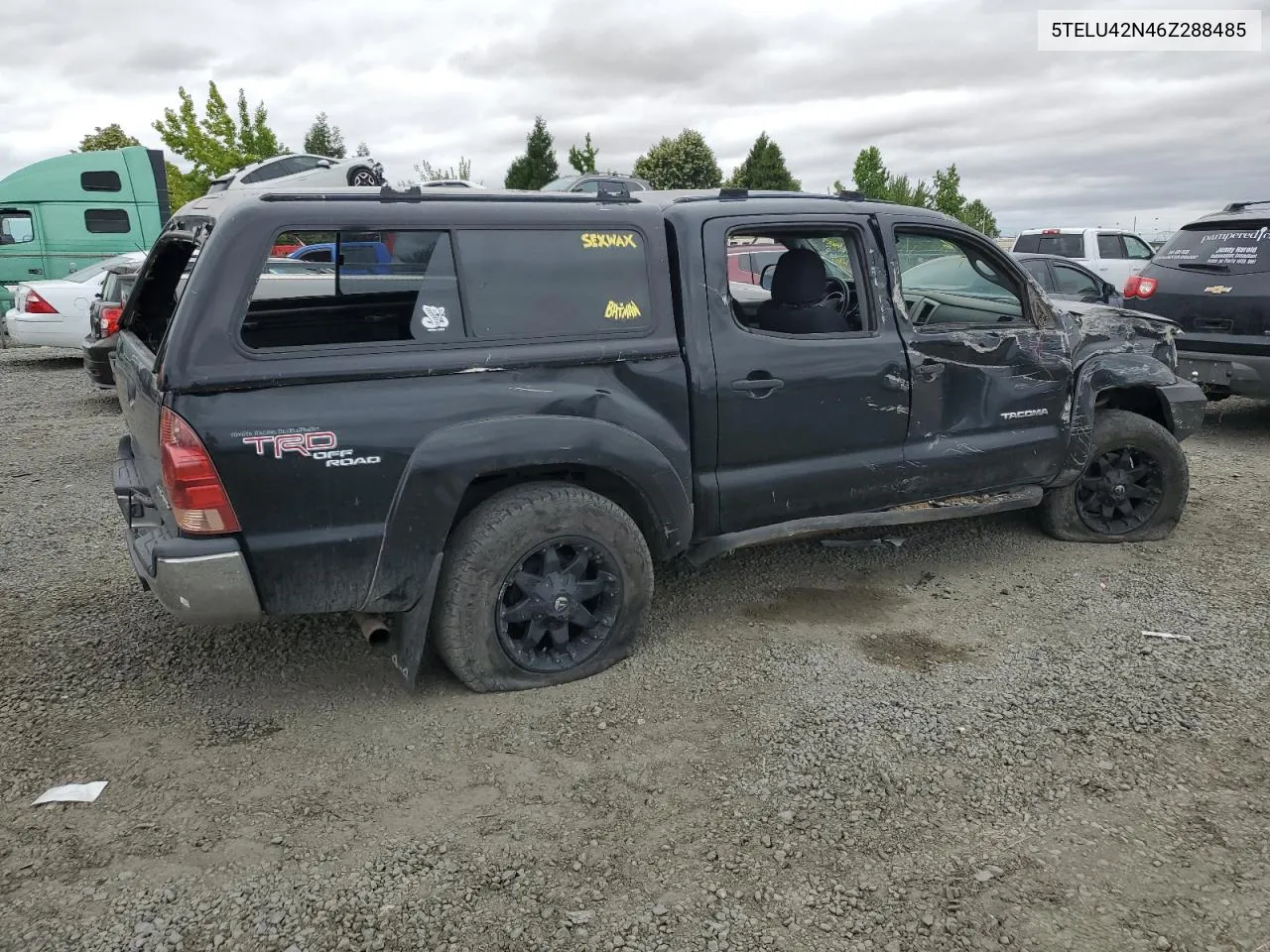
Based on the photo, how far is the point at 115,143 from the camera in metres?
43.8

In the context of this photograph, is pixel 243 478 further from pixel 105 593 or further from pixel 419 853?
pixel 105 593

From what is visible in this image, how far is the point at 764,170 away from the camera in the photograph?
132 feet

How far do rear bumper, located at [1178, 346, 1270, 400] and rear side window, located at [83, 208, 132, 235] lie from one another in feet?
53.3

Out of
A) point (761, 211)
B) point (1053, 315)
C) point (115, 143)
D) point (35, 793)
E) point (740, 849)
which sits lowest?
point (740, 849)

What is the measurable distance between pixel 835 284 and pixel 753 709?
2.14m

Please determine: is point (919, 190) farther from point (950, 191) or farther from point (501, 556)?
point (501, 556)

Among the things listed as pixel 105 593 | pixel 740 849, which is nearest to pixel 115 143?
pixel 105 593

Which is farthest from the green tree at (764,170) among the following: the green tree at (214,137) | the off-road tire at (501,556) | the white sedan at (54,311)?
the off-road tire at (501,556)

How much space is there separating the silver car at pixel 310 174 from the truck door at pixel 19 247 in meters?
3.37

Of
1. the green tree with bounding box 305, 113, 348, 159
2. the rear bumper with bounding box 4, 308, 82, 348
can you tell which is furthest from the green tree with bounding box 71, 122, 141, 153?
the rear bumper with bounding box 4, 308, 82, 348

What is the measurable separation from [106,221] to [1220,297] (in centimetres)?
1665

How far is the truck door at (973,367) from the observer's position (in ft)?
14.5

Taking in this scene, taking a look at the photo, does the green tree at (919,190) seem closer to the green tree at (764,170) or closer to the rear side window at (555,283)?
the green tree at (764,170)

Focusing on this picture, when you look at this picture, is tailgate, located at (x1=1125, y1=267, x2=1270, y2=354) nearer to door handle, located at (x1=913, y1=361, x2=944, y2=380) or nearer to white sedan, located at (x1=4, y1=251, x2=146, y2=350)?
door handle, located at (x1=913, y1=361, x2=944, y2=380)
